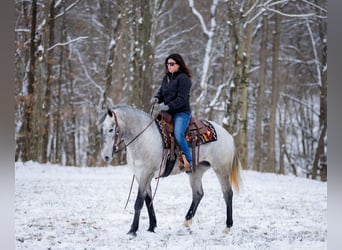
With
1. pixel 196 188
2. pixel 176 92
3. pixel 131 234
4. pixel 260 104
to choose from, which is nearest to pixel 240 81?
pixel 260 104

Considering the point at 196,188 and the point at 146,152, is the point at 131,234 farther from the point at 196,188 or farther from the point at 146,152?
the point at 196,188

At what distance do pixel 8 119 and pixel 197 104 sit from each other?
10215 millimetres

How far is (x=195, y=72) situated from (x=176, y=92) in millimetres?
8113

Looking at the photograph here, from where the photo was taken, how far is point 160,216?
21.8 feet

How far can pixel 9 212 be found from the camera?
3.40 m

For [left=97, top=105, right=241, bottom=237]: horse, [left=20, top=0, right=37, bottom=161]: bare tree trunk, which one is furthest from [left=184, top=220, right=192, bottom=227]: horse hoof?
[left=20, top=0, right=37, bottom=161]: bare tree trunk

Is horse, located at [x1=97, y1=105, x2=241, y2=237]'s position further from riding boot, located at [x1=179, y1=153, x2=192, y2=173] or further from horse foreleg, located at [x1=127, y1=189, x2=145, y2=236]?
riding boot, located at [x1=179, y1=153, x2=192, y2=173]

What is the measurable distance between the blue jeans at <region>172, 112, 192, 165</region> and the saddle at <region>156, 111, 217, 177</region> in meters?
0.06

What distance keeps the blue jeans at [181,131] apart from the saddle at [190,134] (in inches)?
2.3

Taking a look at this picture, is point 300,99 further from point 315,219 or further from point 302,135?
point 315,219

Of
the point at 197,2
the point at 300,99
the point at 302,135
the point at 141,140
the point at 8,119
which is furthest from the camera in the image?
the point at 197,2

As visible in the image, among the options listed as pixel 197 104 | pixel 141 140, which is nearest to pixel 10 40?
pixel 141 140

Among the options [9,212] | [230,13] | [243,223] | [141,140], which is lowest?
[243,223]

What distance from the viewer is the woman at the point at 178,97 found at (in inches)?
226
